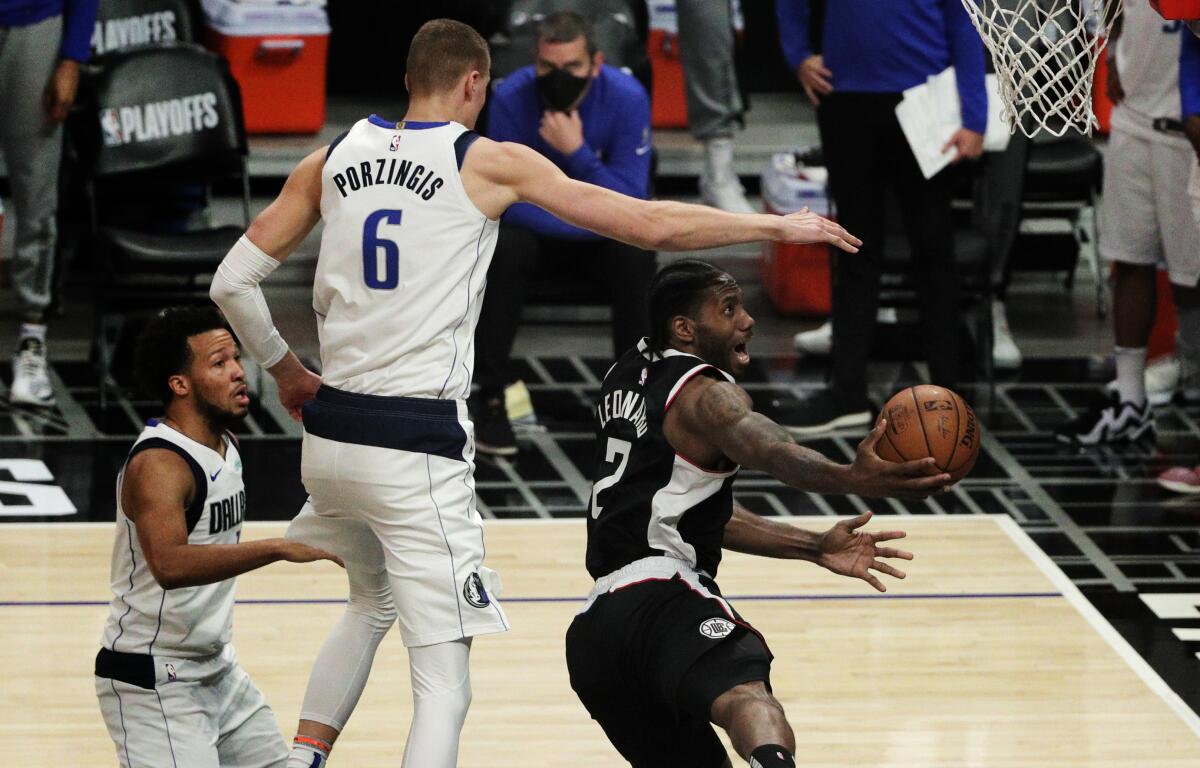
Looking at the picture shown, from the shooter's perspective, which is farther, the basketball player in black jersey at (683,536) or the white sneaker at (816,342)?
the white sneaker at (816,342)

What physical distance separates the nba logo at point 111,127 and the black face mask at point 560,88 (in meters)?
1.86

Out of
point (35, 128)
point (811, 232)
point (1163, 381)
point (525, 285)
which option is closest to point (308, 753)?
point (811, 232)

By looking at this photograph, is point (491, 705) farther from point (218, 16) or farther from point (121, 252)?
point (218, 16)

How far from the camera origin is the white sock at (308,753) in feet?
13.4

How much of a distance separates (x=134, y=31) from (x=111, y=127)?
1110mm

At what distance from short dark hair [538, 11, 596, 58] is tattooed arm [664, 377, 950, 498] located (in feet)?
11.4

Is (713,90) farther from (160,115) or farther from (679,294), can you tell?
(679,294)

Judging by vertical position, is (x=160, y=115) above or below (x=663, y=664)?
below

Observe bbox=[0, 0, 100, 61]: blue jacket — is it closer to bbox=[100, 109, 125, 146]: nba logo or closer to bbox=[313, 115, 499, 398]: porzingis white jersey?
bbox=[100, 109, 125, 146]: nba logo

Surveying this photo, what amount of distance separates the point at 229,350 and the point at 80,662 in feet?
5.08

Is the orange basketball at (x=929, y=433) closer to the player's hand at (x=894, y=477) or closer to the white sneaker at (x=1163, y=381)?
the player's hand at (x=894, y=477)

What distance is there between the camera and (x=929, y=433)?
12.3 ft

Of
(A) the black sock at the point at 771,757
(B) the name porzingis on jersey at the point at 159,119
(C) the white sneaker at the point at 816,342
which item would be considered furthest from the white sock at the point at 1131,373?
(A) the black sock at the point at 771,757

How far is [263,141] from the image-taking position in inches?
385
